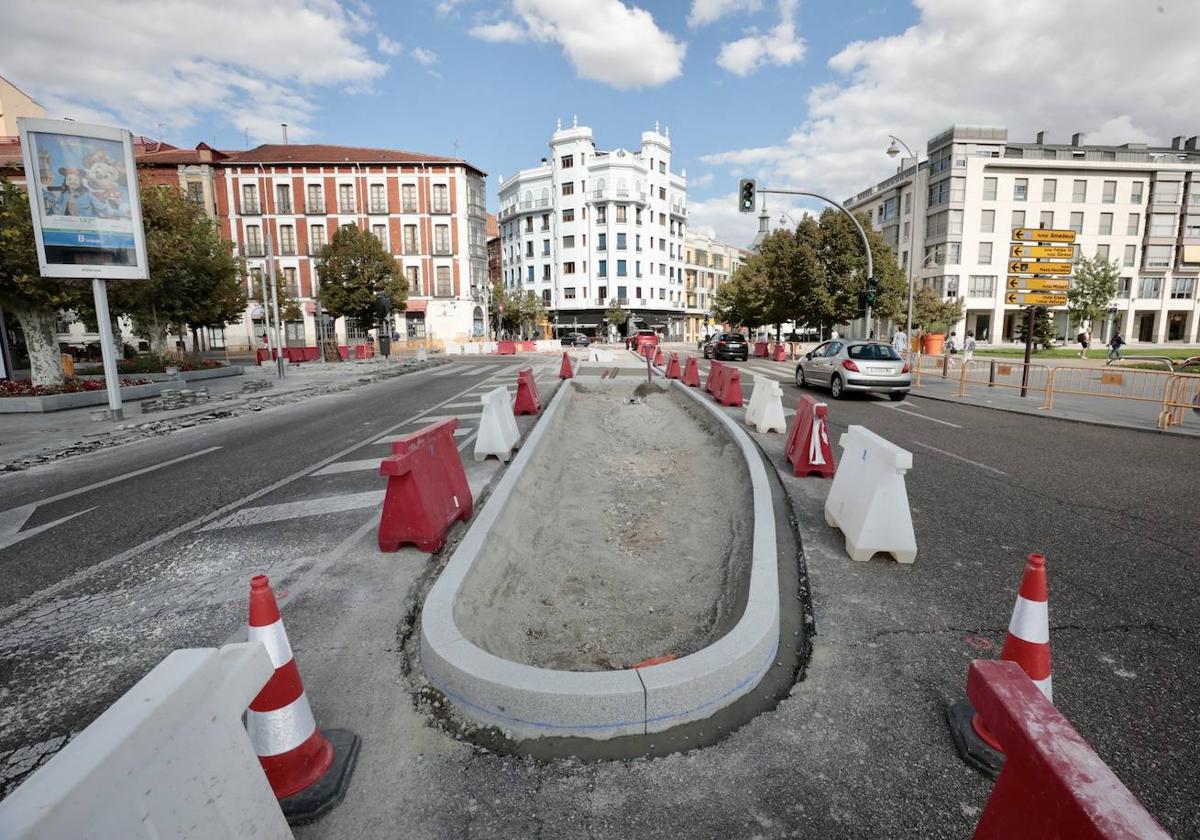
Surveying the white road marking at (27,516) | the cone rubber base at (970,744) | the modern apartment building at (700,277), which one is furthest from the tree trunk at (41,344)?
the modern apartment building at (700,277)

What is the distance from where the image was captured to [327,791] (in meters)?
2.28

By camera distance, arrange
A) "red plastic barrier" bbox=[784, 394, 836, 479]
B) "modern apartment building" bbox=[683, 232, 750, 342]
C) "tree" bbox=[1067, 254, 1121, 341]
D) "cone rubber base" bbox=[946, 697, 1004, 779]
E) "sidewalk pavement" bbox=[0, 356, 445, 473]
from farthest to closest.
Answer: "modern apartment building" bbox=[683, 232, 750, 342] < "tree" bbox=[1067, 254, 1121, 341] < "sidewalk pavement" bbox=[0, 356, 445, 473] < "red plastic barrier" bbox=[784, 394, 836, 479] < "cone rubber base" bbox=[946, 697, 1004, 779]

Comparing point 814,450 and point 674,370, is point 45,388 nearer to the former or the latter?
point 674,370

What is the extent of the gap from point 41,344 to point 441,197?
124 feet

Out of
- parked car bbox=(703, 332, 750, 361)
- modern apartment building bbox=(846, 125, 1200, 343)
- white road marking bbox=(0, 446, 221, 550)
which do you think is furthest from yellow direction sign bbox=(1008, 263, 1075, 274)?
modern apartment building bbox=(846, 125, 1200, 343)

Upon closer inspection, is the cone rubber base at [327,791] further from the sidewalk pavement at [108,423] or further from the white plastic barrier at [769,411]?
the sidewalk pavement at [108,423]

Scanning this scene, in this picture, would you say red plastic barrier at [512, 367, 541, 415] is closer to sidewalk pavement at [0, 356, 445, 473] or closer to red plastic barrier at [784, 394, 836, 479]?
red plastic barrier at [784, 394, 836, 479]

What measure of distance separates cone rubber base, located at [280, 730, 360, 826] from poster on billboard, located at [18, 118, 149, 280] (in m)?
14.4

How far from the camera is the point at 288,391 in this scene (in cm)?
1759

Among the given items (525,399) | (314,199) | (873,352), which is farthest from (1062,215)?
(314,199)

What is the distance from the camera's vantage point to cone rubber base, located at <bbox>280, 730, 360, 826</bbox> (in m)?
2.18

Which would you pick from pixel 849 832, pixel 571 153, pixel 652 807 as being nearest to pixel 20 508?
pixel 652 807

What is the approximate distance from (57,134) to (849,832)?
16862mm

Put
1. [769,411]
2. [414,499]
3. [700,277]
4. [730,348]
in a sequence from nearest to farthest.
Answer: [414,499]
[769,411]
[730,348]
[700,277]
